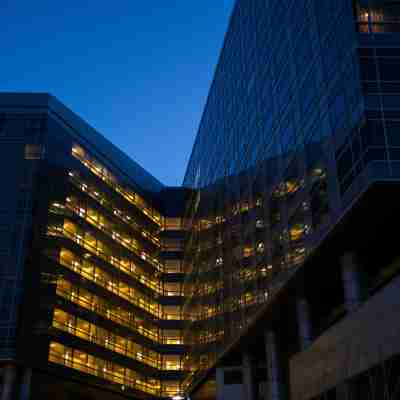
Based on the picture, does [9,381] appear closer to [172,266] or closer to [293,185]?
[293,185]

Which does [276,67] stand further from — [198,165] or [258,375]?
[198,165]

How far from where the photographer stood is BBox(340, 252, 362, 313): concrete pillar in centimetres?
3837

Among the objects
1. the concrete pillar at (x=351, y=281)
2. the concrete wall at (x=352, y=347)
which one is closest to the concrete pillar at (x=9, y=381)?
the concrete wall at (x=352, y=347)

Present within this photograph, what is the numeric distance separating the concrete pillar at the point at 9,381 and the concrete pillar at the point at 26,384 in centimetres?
120

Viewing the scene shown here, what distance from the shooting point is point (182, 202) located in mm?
104000

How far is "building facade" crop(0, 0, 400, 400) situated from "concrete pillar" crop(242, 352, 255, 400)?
192 mm

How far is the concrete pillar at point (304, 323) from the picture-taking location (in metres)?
46.0

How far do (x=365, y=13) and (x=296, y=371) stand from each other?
23.9 m

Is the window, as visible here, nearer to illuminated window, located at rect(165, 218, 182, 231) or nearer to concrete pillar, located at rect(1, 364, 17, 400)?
concrete pillar, located at rect(1, 364, 17, 400)

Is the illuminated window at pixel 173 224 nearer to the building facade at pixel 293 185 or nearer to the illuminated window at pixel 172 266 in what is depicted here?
the illuminated window at pixel 172 266

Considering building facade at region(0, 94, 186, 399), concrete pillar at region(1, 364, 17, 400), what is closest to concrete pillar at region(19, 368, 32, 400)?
building facade at region(0, 94, 186, 399)

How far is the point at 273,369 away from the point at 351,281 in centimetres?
1812

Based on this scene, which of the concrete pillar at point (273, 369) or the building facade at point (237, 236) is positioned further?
the concrete pillar at point (273, 369)

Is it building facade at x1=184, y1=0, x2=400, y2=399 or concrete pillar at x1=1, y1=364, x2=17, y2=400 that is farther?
concrete pillar at x1=1, y1=364, x2=17, y2=400
